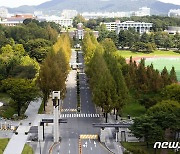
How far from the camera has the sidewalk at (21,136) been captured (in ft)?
116

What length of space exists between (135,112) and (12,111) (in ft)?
54.9

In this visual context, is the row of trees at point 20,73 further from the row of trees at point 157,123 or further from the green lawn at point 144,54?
the green lawn at point 144,54

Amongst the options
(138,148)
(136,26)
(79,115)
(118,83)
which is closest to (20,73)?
(79,115)

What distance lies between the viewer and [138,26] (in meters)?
156

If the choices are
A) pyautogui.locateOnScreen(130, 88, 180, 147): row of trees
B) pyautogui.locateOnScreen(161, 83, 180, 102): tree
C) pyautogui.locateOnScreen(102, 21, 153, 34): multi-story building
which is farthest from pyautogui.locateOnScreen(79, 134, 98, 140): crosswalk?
pyautogui.locateOnScreen(102, 21, 153, 34): multi-story building

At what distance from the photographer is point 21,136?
3919 cm

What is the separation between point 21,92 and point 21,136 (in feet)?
24.8

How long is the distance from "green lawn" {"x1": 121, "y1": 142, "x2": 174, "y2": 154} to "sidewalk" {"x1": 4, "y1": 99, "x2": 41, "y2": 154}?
10.6 metres

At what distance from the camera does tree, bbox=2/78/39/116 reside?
44.9m

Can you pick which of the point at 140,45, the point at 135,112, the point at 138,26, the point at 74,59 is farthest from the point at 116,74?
the point at 138,26

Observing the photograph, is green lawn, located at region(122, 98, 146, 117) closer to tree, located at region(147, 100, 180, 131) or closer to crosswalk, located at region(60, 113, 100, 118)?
crosswalk, located at region(60, 113, 100, 118)

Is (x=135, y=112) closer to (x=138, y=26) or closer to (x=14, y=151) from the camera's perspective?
(x=14, y=151)

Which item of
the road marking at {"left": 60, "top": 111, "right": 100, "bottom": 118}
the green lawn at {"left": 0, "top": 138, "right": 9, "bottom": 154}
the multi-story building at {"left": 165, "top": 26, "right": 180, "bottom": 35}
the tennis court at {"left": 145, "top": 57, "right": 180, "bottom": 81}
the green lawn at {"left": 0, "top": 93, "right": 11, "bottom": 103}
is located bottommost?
the road marking at {"left": 60, "top": 111, "right": 100, "bottom": 118}

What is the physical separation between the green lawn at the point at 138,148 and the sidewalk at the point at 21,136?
1059cm
